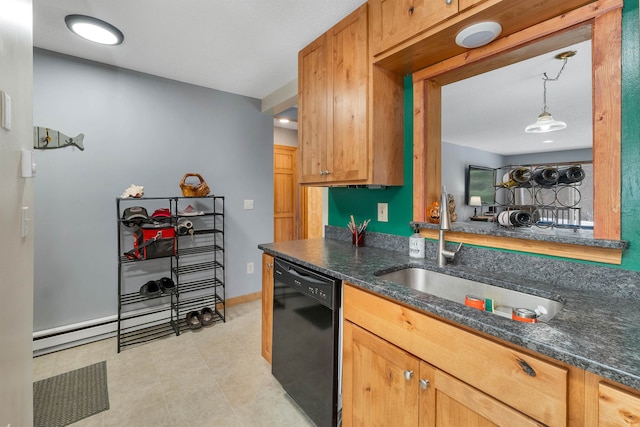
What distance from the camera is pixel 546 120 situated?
133 centimetres

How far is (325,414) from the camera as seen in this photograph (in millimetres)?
1395

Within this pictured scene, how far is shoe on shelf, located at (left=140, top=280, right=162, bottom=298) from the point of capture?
2.46 meters

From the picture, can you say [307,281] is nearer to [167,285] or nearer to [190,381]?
[190,381]

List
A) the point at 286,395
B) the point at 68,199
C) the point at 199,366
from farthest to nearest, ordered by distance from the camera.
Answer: the point at 68,199 < the point at 199,366 < the point at 286,395

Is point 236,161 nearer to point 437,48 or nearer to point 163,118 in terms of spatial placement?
point 163,118

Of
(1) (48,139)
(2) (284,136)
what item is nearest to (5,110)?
(1) (48,139)

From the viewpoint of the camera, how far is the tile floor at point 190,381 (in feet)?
5.26

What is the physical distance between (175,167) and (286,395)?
2277 mm

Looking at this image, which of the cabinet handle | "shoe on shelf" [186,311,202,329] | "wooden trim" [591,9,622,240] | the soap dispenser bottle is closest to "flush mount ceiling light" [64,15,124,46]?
"shoe on shelf" [186,311,202,329]

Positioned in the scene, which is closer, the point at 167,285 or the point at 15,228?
the point at 15,228

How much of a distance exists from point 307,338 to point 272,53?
7.02ft

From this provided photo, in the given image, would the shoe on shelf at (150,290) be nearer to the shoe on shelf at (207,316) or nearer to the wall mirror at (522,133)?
the shoe on shelf at (207,316)

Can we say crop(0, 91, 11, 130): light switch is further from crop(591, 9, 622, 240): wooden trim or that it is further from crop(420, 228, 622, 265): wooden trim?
crop(591, 9, 622, 240): wooden trim

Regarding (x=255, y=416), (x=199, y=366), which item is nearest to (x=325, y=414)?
(x=255, y=416)
